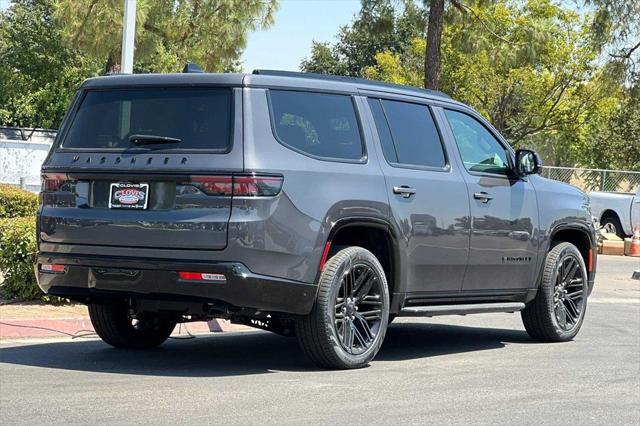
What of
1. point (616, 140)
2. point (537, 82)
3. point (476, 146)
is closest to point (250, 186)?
point (476, 146)

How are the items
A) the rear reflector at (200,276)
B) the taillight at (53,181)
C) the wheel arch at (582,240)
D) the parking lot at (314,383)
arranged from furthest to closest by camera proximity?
the wheel arch at (582,240) → the taillight at (53,181) → the rear reflector at (200,276) → the parking lot at (314,383)

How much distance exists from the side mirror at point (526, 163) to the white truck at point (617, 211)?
20016 millimetres

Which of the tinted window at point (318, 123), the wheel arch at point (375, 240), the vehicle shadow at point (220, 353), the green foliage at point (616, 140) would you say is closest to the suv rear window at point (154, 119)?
the tinted window at point (318, 123)

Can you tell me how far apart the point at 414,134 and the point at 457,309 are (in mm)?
1406

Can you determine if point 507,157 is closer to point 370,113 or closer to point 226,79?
point 370,113

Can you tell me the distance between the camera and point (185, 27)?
27.2 meters

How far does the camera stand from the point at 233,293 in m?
7.16

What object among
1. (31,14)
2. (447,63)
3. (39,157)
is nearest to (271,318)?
(39,157)

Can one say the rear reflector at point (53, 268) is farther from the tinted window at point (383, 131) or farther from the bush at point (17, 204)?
the bush at point (17, 204)

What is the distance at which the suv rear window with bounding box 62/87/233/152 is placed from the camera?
24.5 ft

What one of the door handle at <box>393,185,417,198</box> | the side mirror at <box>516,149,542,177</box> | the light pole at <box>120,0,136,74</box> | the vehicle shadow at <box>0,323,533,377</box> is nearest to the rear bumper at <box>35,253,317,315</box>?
the vehicle shadow at <box>0,323,533,377</box>

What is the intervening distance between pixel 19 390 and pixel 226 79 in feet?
7.90

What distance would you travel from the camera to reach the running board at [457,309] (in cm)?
841

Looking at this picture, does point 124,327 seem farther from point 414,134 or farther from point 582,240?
point 582,240
